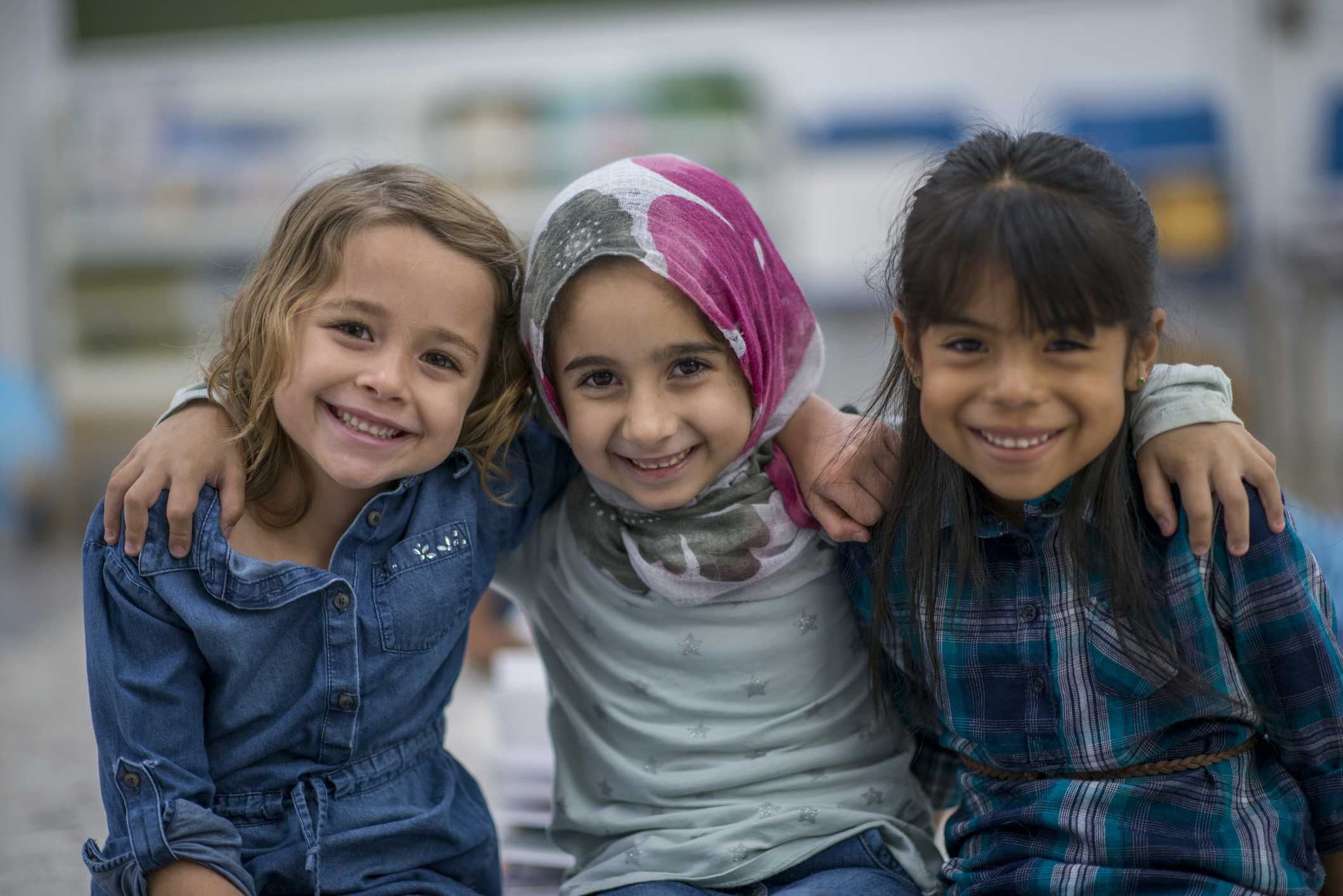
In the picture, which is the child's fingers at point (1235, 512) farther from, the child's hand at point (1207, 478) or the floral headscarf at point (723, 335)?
the floral headscarf at point (723, 335)

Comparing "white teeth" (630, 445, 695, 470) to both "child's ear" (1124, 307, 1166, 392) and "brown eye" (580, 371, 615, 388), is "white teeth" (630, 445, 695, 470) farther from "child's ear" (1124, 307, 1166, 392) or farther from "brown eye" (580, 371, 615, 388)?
"child's ear" (1124, 307, 1166, 392)

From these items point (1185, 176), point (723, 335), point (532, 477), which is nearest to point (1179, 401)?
point (723, 335)

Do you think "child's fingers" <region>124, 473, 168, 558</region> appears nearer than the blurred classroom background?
Yes

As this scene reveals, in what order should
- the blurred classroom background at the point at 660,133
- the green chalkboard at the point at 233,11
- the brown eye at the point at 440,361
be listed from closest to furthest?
1. the brown eye at the point at 440,361
2. the blurred classroom background at the point at 660,133
3. the green chalkboard at the point at 233,11

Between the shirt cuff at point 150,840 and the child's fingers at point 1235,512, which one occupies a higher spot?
the child's fingers at point 1235,512

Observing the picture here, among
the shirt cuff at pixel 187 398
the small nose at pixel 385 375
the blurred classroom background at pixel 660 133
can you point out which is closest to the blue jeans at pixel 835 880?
the small nose at pixel 385 375

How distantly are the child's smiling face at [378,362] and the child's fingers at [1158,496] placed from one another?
1.90ft

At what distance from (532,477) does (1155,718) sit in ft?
1.96

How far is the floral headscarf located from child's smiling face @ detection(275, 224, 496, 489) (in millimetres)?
91

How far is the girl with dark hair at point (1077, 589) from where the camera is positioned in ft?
2.73

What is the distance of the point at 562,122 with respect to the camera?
4.08m

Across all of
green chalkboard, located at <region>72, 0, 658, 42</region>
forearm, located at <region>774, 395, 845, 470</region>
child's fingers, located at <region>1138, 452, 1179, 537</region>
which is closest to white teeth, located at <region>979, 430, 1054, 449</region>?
child's fingers, located at <region>1138, 452, 1179, 537</region>

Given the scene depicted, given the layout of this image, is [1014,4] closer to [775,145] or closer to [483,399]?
[775,145]

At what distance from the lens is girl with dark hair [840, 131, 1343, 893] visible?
0.83 meters
